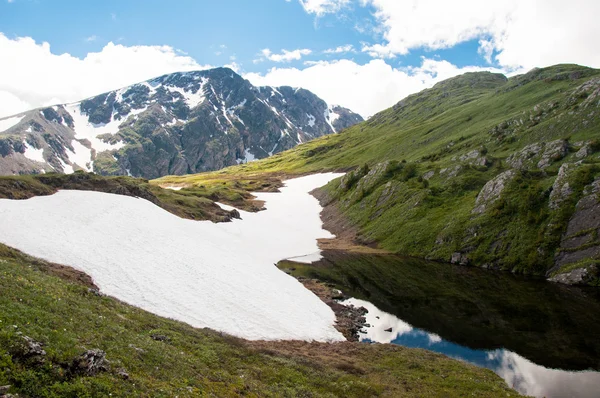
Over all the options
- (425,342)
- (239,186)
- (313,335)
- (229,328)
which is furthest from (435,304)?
(239,186)

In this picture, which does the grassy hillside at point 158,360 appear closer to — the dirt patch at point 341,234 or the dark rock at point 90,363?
the dark rock at point 90,363

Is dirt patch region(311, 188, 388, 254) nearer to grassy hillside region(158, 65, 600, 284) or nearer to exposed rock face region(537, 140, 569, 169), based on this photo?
grassy hillside region(158, 65, 600, 284)

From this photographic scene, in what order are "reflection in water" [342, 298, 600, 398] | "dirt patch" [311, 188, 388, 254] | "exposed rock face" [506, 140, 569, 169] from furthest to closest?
"dirt patch" [311, 188, 388, 254], "exposed rock face" [506, 140, 569, 169], "reflection in water" [342, 298, 600, 398]

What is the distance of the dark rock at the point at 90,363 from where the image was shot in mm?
14422

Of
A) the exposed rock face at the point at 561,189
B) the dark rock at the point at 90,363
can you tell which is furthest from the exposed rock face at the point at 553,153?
the dark rock at the point at 90,363

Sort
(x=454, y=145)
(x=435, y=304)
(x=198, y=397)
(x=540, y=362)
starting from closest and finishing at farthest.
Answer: (x=198, y=397), (x=540, y=362), (x=435, y=304), (x=454, y=145)

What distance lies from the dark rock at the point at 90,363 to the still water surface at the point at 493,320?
2993 centimetres

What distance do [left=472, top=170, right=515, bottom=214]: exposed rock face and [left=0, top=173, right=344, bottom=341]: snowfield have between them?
4586 cm

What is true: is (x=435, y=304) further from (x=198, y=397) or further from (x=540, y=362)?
(x=198, y=397)

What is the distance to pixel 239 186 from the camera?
594 ft

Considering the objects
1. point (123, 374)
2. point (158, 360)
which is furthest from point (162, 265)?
point (123, 374)

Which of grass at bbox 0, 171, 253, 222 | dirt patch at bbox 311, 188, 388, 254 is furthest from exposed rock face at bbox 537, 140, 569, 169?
grass at bbox 0, 171, 253, 222

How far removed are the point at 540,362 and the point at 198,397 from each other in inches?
1244

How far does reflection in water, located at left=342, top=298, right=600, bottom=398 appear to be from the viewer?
27.7 m
